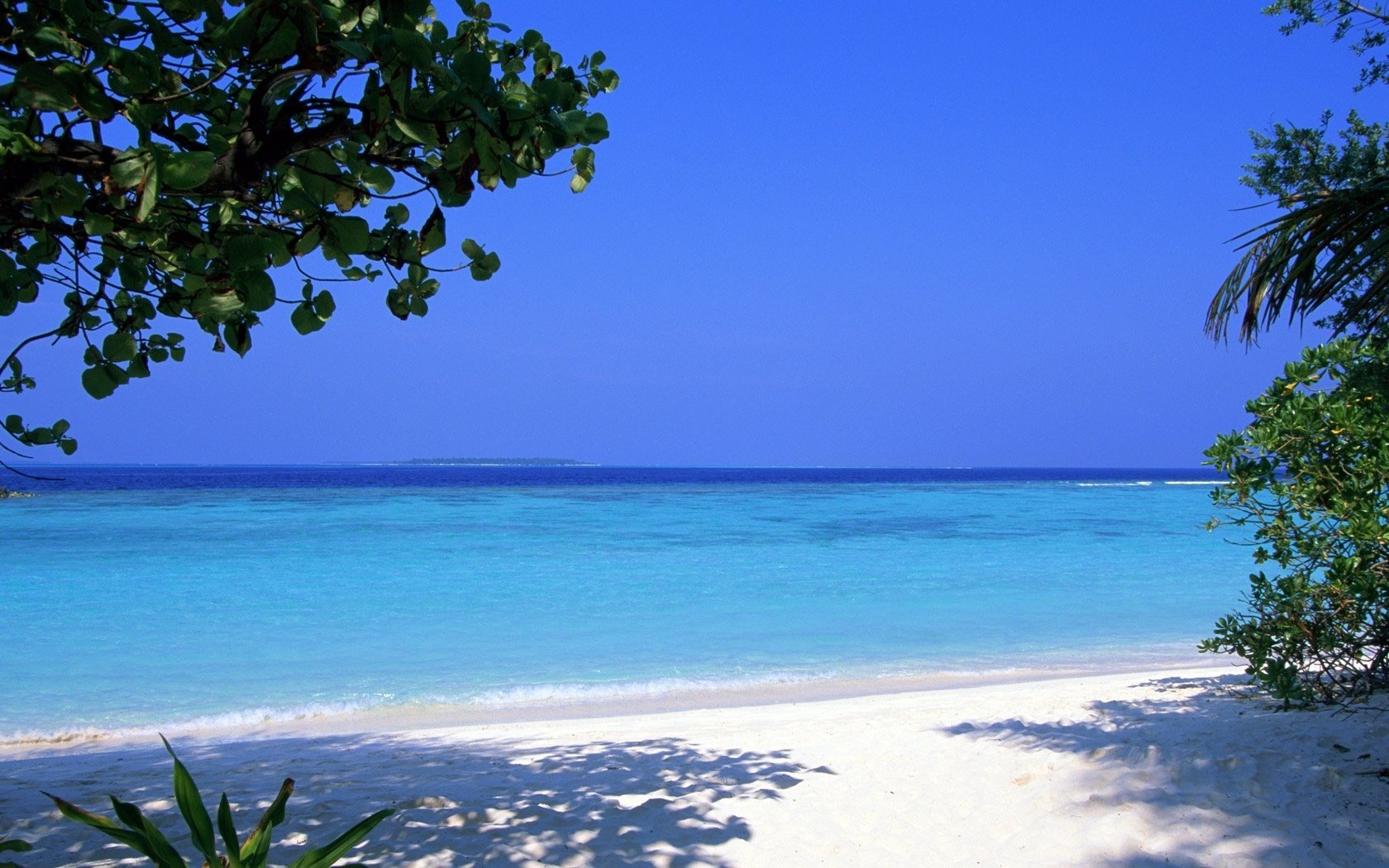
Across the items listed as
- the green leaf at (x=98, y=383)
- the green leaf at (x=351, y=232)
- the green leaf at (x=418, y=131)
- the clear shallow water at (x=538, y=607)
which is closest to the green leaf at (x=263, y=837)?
the green leaf at (x=98, y=383)

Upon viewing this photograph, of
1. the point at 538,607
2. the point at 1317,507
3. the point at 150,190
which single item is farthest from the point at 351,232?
the point at 538,607

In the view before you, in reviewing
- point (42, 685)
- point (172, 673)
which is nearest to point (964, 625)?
point (172, 673)

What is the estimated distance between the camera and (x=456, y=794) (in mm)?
4230

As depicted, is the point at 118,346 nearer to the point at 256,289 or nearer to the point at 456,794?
the point at 256,289

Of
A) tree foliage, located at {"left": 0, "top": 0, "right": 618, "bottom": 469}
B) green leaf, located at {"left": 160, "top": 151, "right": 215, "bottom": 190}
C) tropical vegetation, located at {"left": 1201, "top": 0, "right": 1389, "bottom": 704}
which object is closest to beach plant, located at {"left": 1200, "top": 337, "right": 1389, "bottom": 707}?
tropical vegetation, located at {"left": 1201, "top": 0, "right": 1389, "bottom": 704}

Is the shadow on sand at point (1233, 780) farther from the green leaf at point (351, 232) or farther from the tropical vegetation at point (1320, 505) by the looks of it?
the green leaf at point (351, 232)

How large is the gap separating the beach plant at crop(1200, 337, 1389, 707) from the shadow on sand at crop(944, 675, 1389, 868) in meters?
0.39

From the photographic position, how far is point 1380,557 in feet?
14.3

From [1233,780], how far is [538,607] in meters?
10.3

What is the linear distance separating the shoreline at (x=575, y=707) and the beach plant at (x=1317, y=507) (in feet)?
9.26

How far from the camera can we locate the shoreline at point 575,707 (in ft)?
22.4

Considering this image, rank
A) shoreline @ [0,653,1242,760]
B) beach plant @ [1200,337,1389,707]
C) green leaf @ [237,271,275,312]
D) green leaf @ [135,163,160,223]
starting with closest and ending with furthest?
1. green leaf @ [135,163,160,223]
2. green leaf @ [237,271,275,312]
3. beach plant @ [1200,337,1389,707]
4. shoreline @ [0,653,1242,760]

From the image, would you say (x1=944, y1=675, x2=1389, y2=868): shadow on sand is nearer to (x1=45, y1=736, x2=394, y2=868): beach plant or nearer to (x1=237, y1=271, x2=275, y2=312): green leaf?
(x1=45, y1=736, x2=394, y2=868): beach plant

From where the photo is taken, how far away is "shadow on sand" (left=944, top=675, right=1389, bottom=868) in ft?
10.5
